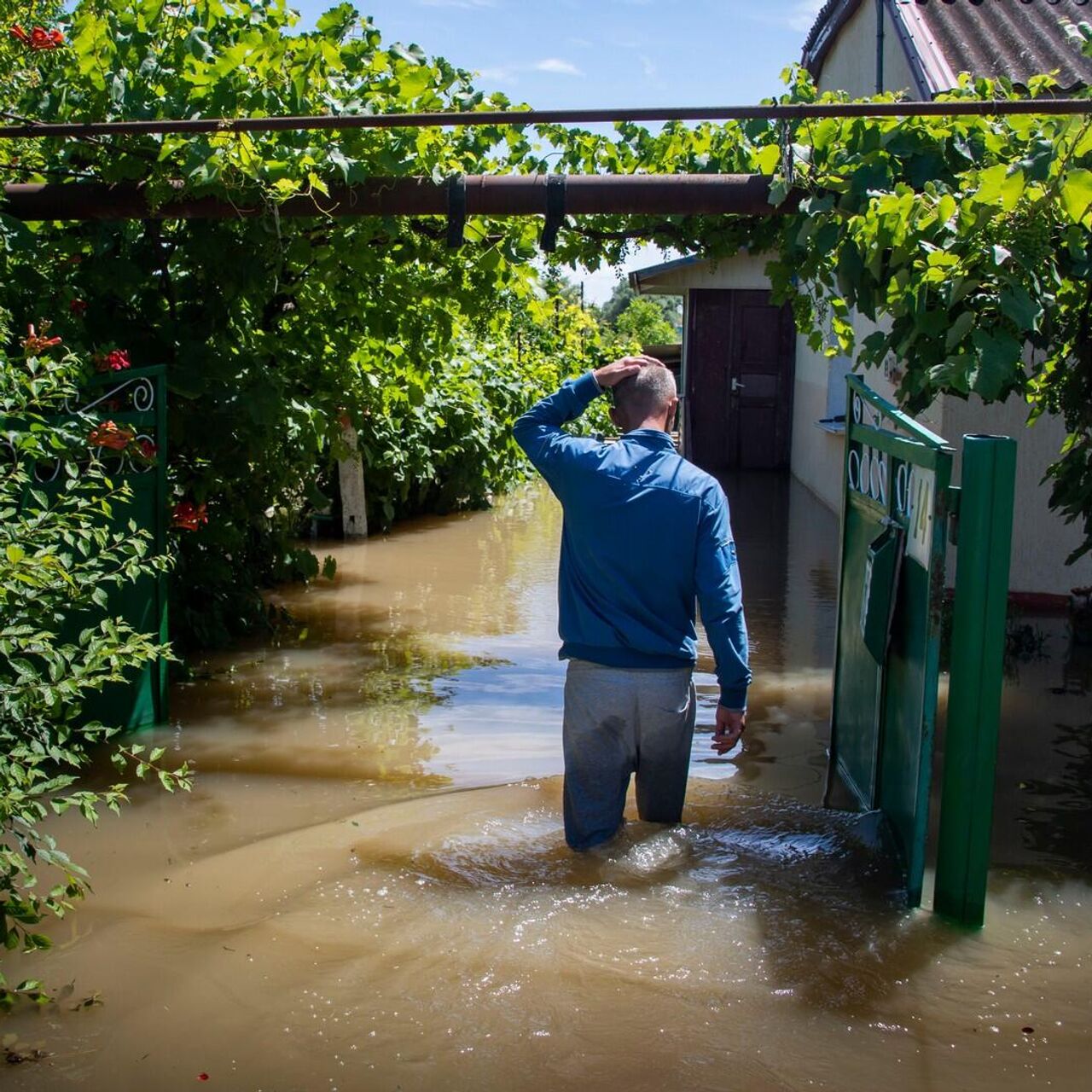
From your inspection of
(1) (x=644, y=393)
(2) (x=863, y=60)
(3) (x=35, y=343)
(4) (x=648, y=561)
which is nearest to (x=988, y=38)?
(2) (x=863, y=60)

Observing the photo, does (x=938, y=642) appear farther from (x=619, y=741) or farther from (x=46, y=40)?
(x=46, y=40)

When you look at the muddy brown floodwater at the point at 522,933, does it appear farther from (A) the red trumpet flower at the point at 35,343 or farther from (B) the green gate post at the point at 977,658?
(A) the red trumpet flower at the point at 35,343

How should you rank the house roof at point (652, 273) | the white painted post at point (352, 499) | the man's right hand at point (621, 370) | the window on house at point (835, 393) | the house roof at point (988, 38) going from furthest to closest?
the house roof at point (652, 273) → the window on house at point (835, 393) → the white painted post at point (352, 499) → the house roof at point (988, 38) → the man's right hand at point (621, 370)

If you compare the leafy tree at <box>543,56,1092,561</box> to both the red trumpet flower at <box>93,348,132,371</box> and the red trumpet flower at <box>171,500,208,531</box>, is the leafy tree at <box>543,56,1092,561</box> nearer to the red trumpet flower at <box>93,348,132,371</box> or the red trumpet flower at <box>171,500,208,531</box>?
the red trumpet flower at <box>93,348,132,371</box>

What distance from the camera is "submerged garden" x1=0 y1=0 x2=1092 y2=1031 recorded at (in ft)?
14.5

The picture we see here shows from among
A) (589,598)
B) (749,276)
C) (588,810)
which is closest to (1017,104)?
(589,598)

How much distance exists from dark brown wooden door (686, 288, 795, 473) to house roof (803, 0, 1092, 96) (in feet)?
29.3

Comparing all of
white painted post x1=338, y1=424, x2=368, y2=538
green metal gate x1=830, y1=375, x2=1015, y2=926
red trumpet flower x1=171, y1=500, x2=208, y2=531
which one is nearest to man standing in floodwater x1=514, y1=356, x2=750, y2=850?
green metal gate x1=830, y1=375, x2=1015, y2=926

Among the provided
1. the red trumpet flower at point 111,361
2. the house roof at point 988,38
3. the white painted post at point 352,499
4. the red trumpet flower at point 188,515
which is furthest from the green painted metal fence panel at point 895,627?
the white painted post at point 352,499

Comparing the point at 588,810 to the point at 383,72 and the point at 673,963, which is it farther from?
the point at 383,72

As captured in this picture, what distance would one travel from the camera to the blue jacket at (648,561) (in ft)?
14.3

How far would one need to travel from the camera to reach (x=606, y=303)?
271 ft

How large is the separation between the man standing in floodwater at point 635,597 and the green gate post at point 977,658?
70 cm

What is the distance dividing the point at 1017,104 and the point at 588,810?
282 centimetres
